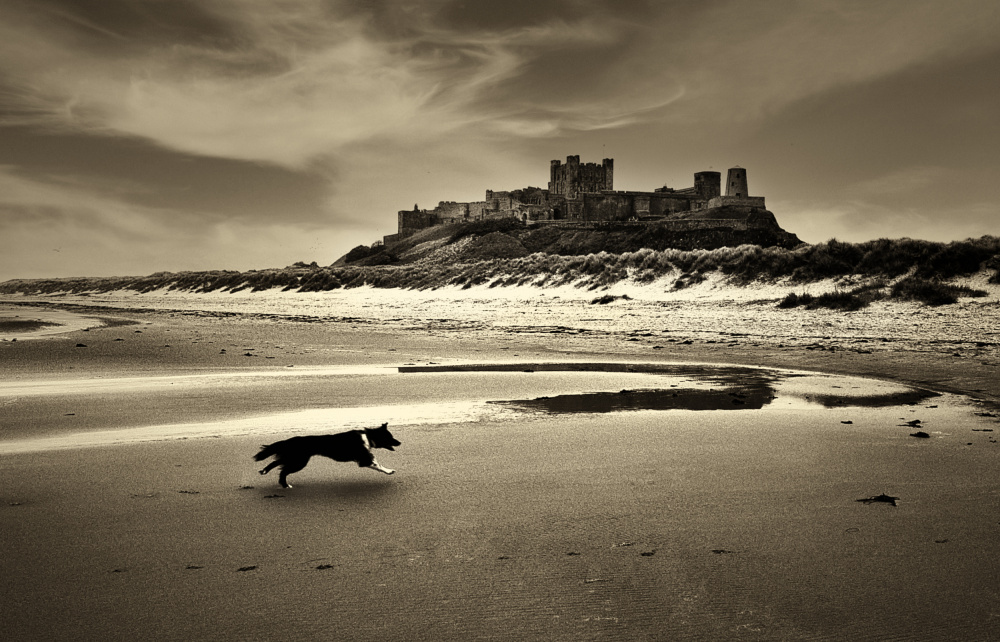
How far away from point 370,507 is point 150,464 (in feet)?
4.98

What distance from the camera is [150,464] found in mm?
3967

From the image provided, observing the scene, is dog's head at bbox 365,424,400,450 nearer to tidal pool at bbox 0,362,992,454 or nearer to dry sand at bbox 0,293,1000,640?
dry sand at bbox 0,293,1000,640

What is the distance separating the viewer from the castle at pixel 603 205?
8731 centimetres

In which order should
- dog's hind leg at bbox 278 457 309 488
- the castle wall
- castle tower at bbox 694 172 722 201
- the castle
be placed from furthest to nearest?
castle tower at bbox 694 172 722 201
the castle wall
the castle
dog's hind leg at bbox 278 457 309 488

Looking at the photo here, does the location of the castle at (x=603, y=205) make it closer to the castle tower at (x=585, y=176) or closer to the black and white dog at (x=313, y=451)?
the castle tower at (x=585, y=176)

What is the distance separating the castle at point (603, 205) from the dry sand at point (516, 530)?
79341 mm

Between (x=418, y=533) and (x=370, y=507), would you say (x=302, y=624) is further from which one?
(x=370, y=507)

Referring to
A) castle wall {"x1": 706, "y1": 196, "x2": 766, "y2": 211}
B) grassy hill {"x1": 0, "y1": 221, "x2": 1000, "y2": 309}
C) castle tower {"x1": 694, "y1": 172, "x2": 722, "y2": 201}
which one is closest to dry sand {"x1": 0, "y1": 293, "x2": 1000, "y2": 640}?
Result: grassy hill {"x1": 0, "y1": 221, "x2": 1000, "y2": 309}

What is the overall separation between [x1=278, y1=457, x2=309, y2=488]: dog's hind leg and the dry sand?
7 centimetres

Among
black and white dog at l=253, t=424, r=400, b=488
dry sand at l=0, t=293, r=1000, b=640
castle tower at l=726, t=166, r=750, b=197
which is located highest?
castle tower at l=726, t=166, r=750, b=197

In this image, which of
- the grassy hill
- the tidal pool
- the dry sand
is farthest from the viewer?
the grassy hill

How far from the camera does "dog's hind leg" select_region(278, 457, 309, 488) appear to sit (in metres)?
3.52

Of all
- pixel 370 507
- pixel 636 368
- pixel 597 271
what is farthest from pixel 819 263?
pixel 370 507

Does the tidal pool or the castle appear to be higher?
the castle
